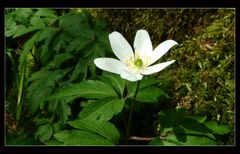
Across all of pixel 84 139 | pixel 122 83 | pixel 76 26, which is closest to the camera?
pixel 84 139

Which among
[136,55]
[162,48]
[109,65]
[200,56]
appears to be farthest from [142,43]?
[200,56]

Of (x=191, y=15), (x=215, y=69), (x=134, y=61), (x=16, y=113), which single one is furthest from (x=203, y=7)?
(x=16, y=113)

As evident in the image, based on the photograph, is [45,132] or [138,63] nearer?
[138,63]

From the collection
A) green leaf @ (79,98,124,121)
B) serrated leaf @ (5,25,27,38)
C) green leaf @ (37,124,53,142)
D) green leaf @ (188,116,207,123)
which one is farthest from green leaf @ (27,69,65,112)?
green leaf @ (188,116,207,123)

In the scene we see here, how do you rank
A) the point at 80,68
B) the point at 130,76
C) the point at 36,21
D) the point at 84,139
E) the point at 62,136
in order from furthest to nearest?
the point at 36,21, the point at 80,68, the point at 62,136, the point at 84,139, the point at 130,76

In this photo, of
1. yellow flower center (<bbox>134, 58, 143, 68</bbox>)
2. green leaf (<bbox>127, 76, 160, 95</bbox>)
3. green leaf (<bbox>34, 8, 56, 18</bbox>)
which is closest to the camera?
yellow flower center (<bbox>134, 58, 143, 68</bbox>)

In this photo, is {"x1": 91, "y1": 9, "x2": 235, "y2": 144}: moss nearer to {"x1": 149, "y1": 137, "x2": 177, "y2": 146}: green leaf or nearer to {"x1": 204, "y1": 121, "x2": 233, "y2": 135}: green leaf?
{"x1": 204, "y1": 121, "x2": 233, "y2": 135}: green leaf

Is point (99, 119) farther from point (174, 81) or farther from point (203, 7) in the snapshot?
point (203, 7)

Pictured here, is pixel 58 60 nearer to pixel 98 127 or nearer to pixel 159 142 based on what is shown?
pixel 98 127

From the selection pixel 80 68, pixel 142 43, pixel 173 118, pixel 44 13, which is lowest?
pixel 173 118
